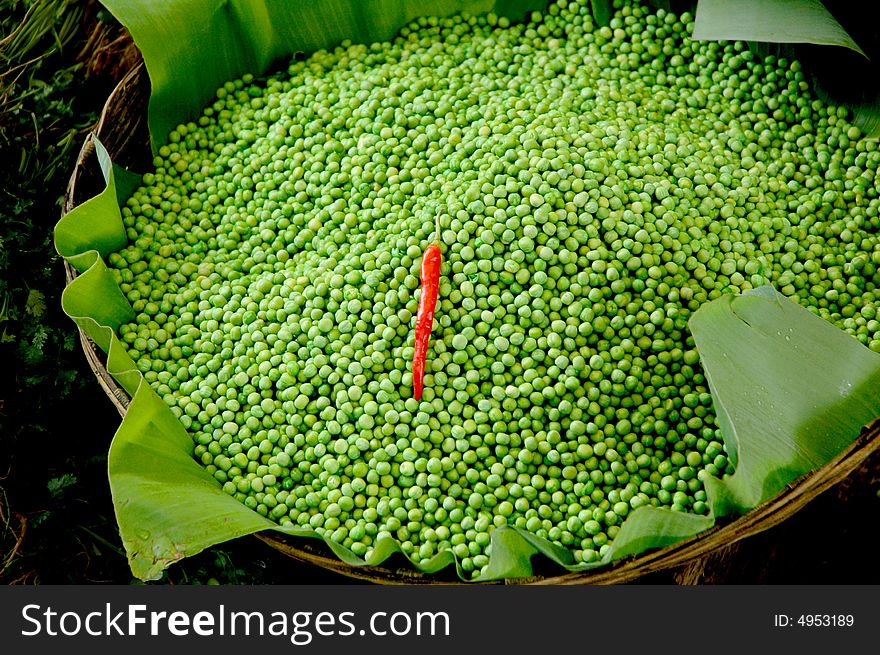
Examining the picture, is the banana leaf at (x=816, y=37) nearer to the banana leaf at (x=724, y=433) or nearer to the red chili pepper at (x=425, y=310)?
the banana leaf at (x=724, y=433)

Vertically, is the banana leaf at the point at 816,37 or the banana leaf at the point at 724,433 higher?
the banana leaf at the point at 816,37

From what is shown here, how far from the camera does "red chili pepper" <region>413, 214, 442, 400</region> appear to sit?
1.42 meters

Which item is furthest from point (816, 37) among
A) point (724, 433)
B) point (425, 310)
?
point (425, 310)

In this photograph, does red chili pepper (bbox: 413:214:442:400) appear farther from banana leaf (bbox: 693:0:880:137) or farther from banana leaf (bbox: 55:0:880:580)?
banana leaf (bbox: 693:0:880:137)

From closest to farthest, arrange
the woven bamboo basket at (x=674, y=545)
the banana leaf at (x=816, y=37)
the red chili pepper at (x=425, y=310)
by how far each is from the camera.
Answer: the woven bamboo basket at (x=674, y=545) → the red chili pepper at (x=425, y=310) → the banana leaf at (x=816, y=37)

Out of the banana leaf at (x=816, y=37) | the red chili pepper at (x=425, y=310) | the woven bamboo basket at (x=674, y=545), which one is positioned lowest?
the woven bamboo basket at (x=674, y=545)

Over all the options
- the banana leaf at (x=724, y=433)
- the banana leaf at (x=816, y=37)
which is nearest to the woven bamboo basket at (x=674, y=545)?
the banana leaf at (x=724, y=433)

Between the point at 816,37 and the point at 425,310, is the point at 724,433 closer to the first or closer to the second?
the point at 425,310

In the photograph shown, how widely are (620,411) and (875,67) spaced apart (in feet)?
3.12

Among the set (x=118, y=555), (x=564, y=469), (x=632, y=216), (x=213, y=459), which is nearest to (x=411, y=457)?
(x=564, y=469)

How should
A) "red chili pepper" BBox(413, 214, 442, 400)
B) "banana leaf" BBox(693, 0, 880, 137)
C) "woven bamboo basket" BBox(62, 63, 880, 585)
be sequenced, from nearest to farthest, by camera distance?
"woven bamboo basket" BBox(62, 63, 880, 585), "red chili pepper" BBox(413, 214, 442, 400), "banana leaf" BBox(693, 0, 880, 137)

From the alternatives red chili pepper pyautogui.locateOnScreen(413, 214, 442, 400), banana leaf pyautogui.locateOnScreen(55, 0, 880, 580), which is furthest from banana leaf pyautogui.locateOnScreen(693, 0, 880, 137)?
red chili pepper pyautogui.locateOnScreen(413, 214, 442, 400)

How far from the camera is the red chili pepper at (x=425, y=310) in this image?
1420 mm

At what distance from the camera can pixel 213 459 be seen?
4.91ft
